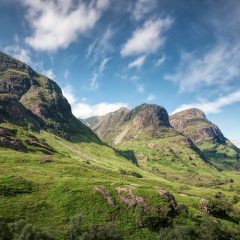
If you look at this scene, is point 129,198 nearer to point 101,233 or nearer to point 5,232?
point 101,233

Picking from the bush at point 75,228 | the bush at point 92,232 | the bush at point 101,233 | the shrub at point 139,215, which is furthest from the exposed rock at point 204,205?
the bush at point 75,228

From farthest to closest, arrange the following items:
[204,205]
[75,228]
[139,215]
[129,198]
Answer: [204,205], [129,198], [139,215], [75,228]

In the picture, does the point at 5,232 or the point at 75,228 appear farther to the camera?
the point at 75,228

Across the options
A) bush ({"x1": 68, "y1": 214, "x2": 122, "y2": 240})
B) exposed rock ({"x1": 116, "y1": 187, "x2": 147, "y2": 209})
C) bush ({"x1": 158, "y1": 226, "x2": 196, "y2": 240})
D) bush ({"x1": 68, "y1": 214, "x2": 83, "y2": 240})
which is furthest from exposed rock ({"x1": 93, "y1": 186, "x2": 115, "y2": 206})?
bush ({"x1": 158, "y1": 226, "x2": 196, "y2": 240})

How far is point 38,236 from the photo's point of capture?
91875 mm

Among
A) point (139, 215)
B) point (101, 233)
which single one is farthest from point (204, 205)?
point (101, 233)

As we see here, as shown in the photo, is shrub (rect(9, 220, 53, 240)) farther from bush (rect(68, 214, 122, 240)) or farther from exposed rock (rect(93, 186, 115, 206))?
exposed rock (rect(93, 186, 115, 206))

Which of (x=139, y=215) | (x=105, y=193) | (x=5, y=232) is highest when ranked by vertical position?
(x=105, y=193)

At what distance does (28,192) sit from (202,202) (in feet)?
259

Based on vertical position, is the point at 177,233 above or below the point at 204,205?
below

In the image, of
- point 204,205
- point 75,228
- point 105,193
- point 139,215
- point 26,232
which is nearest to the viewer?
point 26,232

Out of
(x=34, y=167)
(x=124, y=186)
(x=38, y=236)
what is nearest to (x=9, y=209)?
(x=38, y=236)

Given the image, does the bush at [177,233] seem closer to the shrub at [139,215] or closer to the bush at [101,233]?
the shrub at [139,215]

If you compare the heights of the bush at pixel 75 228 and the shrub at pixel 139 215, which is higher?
the shrub at pixel 139 215
